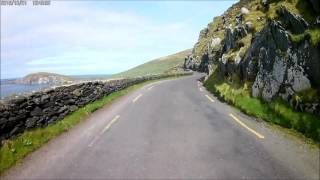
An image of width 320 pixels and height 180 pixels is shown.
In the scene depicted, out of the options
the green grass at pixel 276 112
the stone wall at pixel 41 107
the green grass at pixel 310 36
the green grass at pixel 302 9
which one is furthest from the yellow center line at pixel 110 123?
the green grass at pixel 302 9

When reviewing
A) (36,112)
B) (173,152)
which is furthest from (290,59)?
(36,112)

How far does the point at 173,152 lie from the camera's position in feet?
33.0

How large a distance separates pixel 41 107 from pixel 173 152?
6066 millimetres

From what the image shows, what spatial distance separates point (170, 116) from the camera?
16031 millimetres

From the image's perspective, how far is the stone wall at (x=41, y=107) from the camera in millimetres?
10891

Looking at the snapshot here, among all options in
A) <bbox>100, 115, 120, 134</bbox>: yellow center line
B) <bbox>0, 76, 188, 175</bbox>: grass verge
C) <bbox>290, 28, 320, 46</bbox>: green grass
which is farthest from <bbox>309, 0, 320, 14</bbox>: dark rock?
<bbox>0, 76, 188, 175</bbox>: grass verge

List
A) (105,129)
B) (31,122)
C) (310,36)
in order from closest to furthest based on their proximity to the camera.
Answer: (31,122) < (105,129) < (310,36)

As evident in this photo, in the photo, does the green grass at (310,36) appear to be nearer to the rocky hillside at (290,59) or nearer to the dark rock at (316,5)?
the rocky hillside at (290,59)

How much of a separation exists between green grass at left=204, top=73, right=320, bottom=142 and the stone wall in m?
8.59

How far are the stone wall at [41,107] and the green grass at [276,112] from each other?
28.2 feet

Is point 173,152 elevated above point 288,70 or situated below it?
→ below

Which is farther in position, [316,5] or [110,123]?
[316,5]

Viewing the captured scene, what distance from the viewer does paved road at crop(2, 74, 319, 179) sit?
27.4ft

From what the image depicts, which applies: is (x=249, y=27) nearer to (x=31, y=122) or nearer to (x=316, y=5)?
(x=316, y=5)
